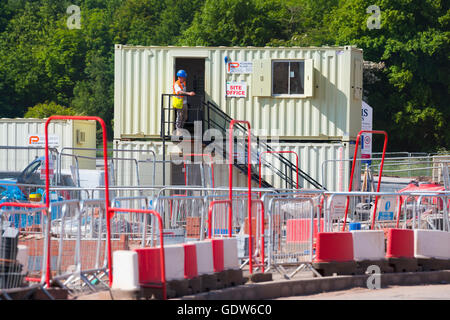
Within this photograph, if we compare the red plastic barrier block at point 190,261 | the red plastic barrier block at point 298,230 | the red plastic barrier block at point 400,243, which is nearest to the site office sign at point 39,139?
the red plastic barrier block at point 298,230

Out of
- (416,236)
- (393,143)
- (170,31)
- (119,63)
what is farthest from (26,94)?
(416,236)

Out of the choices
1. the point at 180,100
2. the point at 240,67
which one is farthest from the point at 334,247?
the point at 240,67

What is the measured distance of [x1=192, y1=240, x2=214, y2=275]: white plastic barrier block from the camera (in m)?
11.0

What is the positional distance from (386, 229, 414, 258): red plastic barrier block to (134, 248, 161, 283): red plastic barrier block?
4.88 m

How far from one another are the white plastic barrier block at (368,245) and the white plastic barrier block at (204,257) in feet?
9.48

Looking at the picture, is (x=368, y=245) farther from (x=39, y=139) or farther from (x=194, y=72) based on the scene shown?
(x=39, y=139)

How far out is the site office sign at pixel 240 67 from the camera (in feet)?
79.0

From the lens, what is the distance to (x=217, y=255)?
37.4 ft

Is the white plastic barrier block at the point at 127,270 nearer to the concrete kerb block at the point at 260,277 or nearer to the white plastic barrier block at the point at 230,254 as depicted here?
the white plastic barrier block at the point at 230,254

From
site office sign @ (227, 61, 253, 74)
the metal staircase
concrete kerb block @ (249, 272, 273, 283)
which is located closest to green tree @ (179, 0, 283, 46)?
site office sign @ (227, 61, 253, 74)

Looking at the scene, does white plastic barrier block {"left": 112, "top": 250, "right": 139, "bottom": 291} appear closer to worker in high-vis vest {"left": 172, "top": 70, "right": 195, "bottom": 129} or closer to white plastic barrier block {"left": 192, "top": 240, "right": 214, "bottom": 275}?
white plastic barrier block {"left": 192, "top": 240, "right": 214, "bottom": 275}

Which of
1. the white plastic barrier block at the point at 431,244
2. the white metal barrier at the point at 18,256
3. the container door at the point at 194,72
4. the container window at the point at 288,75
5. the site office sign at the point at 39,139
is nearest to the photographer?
the white metal barrier at the point at 18,256

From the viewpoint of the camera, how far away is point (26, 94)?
90.1m
